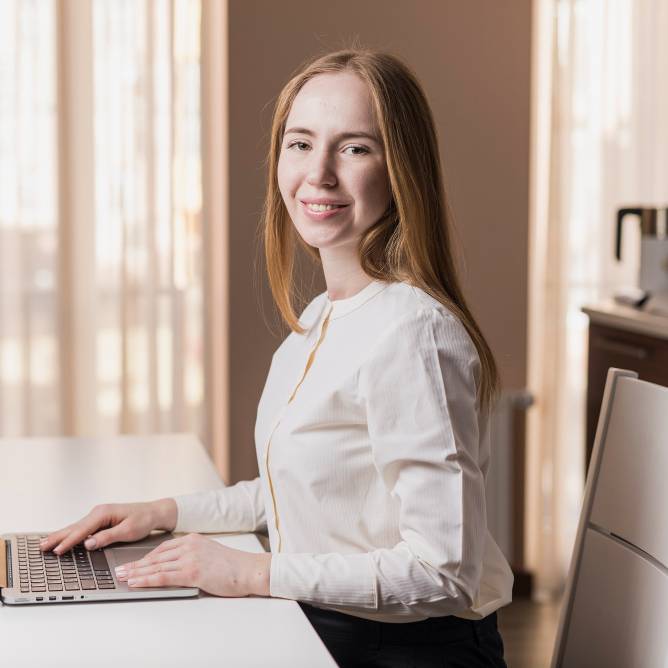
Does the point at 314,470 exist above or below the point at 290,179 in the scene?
below

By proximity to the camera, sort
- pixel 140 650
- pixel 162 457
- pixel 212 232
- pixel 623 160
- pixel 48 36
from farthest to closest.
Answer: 1. pixel 623 160
2. pixel 212 232
3. pixel 48 36
4. pixel 162 457
5. pixel 140 650

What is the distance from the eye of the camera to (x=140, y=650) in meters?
1.02

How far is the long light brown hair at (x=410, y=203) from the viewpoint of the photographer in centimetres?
126

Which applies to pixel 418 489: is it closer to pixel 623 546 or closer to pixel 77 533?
pixel 623 546

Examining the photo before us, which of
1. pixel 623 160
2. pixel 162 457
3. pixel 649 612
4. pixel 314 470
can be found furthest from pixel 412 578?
pixel 623 160

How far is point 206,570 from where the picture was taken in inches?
45.7

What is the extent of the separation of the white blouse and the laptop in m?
0.16

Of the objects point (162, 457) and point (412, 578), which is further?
point (162, 457)

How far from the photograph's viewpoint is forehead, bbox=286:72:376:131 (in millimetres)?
1275

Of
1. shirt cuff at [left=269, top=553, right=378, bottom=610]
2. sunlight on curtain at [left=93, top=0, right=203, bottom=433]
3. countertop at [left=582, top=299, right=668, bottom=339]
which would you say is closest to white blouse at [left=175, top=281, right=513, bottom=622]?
shirt cuff at [left=269, top=553, right=378, bottom=610]

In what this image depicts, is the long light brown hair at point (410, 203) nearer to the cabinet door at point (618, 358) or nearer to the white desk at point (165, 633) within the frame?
the white desk at point (165, 633)

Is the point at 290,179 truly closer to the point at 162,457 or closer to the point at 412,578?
the point at 412,578

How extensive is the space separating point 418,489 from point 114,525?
0.48 m

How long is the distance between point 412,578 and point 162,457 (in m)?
0.93
